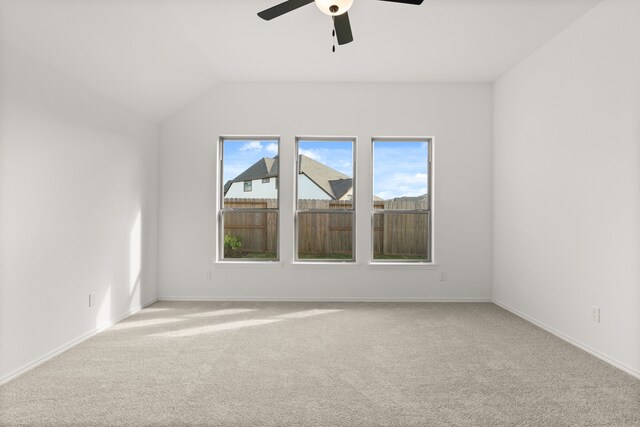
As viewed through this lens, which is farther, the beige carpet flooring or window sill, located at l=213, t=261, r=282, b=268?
window sill, located at l=213, t=261, r=282, b=268

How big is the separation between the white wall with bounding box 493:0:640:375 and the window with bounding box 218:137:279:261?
2.90 m

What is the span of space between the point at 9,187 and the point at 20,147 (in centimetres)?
30

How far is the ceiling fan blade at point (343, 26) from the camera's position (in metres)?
2.50

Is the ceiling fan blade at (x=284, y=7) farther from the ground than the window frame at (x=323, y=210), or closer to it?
farther from the ground

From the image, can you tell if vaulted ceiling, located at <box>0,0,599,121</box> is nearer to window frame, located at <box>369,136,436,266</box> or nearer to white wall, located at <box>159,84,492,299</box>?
white wall, located at <box>159,84,492,299</box>

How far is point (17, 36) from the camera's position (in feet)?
8.26

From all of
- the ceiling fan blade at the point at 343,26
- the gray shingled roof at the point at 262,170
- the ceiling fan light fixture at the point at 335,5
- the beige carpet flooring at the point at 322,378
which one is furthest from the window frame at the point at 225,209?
the ceiling fan light fixture at the point at 335,5

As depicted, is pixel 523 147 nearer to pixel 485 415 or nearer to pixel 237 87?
pixel 485 415

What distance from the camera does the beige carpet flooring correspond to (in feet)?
6.81

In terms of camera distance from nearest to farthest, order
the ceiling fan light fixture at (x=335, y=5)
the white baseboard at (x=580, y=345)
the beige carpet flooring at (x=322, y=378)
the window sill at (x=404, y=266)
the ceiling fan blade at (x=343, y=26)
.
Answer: the beige carpet flooring at (x=322, y=378) < the ceiling fan light fixture at (x=335, y=5) < the ceiling fan blade at (x=343, y=26) < the white baseboard at (x=580, y=345) < the window sill at (x=404, y=266)

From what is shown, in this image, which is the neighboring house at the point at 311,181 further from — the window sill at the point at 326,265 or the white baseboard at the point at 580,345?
the white baseboard at the point at 580,345

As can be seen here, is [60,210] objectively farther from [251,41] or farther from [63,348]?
[251,41]

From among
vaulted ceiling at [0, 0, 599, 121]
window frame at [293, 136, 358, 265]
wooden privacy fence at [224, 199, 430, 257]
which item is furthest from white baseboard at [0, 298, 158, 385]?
vaulted ceiling at [0, 0, 599, 121]

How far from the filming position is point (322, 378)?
8.35 ft
